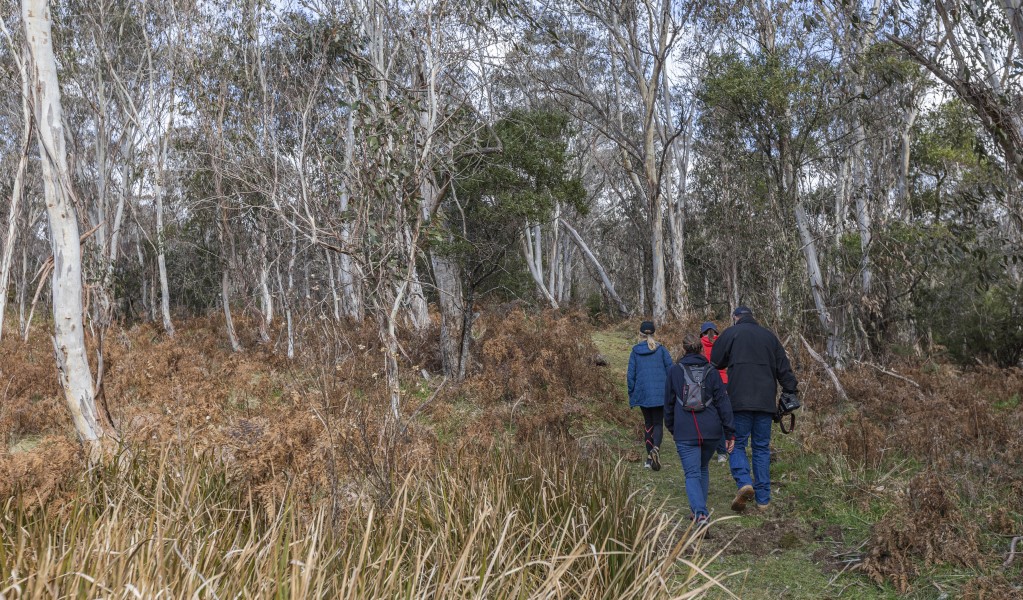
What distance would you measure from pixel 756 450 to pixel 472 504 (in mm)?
3156

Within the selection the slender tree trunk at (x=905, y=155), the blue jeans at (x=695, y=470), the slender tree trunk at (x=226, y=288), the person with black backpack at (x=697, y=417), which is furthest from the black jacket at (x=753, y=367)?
the slender tree trunk at (x=905, y=155)

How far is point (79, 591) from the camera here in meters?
2.63

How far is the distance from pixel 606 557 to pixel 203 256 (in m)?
23.3

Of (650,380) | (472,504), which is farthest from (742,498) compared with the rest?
(472,504)

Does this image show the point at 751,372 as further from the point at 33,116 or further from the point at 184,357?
the point at 184,357

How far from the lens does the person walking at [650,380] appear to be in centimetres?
754

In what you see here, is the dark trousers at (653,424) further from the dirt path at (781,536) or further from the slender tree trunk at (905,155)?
the slender tree trunk at (905,155)

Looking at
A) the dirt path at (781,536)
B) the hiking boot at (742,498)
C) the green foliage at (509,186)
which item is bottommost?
the dirt path at (781,536)

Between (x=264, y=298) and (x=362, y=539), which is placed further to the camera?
(x=264, y=298)

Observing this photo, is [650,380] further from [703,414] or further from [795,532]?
[795,532]

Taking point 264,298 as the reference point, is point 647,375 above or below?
below

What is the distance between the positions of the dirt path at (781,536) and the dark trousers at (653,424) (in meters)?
0.32

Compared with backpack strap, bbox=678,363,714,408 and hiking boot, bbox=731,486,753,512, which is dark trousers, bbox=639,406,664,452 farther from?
backpack strap, bbox=678,363,714,408

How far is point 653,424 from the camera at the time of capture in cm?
779
